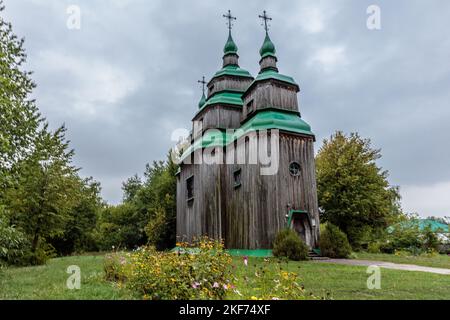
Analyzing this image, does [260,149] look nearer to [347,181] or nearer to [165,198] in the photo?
[347,181]

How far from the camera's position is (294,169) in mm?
16047

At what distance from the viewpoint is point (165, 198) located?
31359 millimetres

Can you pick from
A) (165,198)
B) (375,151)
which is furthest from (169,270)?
(165,198)

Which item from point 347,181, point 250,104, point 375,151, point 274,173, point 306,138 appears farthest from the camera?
point 375,151

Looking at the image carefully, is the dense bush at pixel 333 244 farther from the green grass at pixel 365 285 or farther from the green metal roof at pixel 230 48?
the green metal roof at pixel 230 48

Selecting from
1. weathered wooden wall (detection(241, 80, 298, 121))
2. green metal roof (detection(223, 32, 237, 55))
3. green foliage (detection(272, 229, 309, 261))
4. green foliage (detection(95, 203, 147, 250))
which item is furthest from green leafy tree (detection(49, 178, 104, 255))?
green foliage (detection(272, 229, 309, 261))

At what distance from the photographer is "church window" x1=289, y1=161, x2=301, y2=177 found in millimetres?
15937

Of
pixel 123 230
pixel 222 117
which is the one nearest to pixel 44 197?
pixel 222 117

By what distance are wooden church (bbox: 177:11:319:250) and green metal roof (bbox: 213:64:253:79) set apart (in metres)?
0.07

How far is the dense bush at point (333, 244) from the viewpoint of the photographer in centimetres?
1512

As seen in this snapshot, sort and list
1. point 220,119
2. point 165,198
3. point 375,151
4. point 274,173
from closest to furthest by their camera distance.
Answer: point 274,173 → point 220,119 → point 375,151 → point 165,198

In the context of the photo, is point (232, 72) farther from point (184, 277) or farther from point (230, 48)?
point (184, 277)

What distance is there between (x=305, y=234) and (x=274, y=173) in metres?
3.46

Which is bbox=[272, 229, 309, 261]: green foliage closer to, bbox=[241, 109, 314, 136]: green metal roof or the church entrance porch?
the church entrance porch
